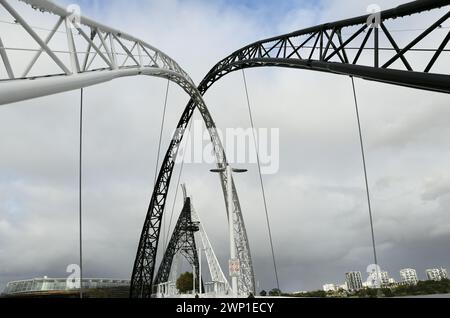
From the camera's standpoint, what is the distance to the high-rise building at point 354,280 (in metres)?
→ 30.4

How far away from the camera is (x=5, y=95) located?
668 centimetres

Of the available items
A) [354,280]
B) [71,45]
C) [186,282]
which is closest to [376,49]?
[71,45]

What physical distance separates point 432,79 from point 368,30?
3591mm

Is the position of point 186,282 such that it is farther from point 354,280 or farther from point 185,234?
point 354,280

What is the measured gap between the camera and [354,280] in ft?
108

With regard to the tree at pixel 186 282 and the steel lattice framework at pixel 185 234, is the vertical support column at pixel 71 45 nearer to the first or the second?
the steel lattice framework at pixel 185 234

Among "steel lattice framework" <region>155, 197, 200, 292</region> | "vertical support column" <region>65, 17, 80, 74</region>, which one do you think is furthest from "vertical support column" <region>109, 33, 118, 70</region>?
"steel lattice framework" <region>155, 197, 200, 292</region>

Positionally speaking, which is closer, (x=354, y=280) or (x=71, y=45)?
(x=71, y=45)

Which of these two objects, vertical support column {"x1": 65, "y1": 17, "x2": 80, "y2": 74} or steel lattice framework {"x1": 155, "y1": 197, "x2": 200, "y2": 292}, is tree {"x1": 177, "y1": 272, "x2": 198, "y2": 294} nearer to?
steel lattice framework {"x1": 155, "y1": 197, "x2": 200, "y2": 292}

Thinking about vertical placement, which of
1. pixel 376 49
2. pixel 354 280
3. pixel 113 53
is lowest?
pixel 354 280
